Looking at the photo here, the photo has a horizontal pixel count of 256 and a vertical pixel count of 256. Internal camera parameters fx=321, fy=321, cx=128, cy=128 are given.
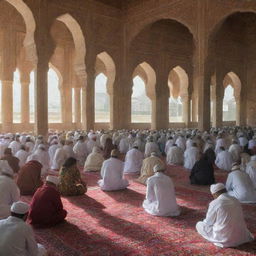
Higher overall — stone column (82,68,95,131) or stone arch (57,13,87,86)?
stone arch (57,13,87,86)

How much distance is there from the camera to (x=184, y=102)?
2014 centimetres

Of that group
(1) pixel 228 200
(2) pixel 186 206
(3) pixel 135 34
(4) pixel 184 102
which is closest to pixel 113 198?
(2) pixel 186 206

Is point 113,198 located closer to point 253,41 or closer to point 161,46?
point 161,46

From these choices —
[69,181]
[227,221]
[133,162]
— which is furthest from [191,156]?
[227,221]

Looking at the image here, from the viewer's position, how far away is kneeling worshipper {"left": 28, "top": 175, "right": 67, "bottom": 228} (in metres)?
3.93

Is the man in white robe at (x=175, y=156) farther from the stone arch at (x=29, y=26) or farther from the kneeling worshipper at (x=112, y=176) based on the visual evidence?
the stone arch at (x=29, y=26)

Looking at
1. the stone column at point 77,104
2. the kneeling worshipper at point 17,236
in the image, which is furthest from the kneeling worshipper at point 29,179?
the stone column at point 77,104

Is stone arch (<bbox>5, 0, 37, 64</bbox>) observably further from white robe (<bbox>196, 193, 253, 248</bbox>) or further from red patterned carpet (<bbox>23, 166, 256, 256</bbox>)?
white robe (<bbox>196, 193, 253, 248</bbox>)

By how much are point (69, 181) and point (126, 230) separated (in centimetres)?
191

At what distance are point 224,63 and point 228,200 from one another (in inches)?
695

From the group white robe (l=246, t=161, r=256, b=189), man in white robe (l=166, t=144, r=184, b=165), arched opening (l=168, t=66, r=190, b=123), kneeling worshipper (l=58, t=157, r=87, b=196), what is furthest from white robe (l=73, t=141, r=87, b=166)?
arched opening (l=168, t=66, r=190, b=123)

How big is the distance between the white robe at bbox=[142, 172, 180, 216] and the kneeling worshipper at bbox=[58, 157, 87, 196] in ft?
4.84

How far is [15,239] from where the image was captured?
2.45m

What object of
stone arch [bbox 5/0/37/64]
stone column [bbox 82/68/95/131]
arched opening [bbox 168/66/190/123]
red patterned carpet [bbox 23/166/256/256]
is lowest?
red patterned carpet [bbox 23/166/256/256]
